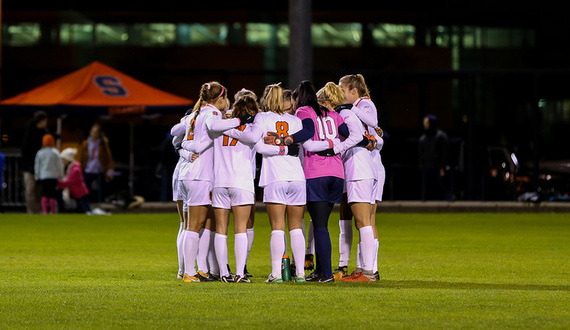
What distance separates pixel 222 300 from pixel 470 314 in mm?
2010

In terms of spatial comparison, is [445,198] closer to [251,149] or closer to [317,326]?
[251,149]

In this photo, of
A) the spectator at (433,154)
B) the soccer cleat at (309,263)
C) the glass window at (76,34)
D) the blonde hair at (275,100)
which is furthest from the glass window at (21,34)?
the blonde hair at (275,100)

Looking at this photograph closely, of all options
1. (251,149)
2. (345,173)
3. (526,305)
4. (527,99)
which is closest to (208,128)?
(251,149)

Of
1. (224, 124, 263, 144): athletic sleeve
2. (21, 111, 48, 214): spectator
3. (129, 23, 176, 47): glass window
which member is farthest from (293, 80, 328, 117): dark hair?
(129, 23, 176, 47): glass window

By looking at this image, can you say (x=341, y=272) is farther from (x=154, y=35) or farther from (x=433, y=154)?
(x=154, y=35)

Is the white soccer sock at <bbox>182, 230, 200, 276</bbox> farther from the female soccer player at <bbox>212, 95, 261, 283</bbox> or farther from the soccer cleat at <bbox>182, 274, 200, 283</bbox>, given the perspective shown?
the female soccer player at <bbox>212, 95, 261, 283</bbox>

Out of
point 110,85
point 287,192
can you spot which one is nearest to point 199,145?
point 287,192

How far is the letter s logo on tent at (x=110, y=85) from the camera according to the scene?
22688mm

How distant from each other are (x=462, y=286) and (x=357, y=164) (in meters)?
1.48

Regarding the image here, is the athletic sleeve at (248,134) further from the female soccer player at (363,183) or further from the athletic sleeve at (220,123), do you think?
the female soccer player at (363,183)

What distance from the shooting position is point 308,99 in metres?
11.3

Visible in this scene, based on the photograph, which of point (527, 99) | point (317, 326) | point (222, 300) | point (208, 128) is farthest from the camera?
point (527, 99)

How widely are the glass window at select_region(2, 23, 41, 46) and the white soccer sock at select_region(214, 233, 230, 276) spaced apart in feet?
84.4

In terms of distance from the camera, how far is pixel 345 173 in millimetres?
11586
